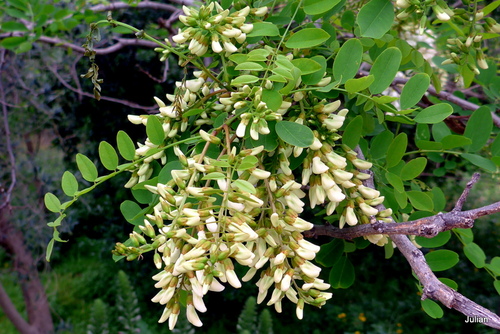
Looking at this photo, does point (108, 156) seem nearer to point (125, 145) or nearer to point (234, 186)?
point (125, 145)

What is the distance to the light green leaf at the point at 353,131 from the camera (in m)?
0.61

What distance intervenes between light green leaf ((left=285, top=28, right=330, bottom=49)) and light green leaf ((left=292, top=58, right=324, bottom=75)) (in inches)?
1.7

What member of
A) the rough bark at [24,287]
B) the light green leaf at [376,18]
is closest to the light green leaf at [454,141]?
the light green leaf at [376,18]

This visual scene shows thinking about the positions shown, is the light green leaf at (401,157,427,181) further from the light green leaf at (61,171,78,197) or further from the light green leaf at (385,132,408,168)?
the light green leaf at (61,171,78,197)

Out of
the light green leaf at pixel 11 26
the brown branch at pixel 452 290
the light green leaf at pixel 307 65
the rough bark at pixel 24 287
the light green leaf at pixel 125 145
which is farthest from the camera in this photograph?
the rough bark at pixel 24 287

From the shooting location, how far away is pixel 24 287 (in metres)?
2.47

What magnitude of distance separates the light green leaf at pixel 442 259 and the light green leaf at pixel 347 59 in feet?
1.23

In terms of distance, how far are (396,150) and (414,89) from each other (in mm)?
96

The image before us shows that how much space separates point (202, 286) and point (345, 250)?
1.24ft

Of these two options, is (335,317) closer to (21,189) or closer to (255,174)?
(21,189)

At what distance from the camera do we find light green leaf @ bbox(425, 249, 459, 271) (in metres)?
0.74

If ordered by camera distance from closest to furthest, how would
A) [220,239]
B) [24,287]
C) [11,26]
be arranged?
[220,239] → [11,26] → [24,287]

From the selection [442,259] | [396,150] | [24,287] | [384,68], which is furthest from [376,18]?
[24,287]

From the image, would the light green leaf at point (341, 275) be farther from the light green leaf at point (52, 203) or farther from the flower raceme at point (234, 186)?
the light green leaf at point (52, 203)
